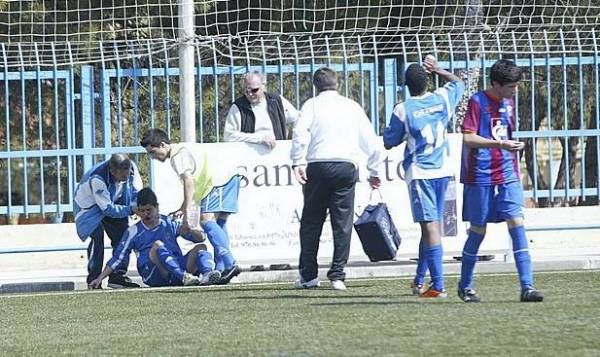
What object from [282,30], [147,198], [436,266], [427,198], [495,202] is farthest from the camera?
[282,30]

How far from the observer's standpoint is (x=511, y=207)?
1095 cm

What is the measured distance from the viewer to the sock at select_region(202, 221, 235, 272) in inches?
576

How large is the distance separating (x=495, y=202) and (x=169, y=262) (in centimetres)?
429

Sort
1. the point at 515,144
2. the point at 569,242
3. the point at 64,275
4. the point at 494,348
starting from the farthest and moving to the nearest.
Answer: the point at 569,242 < the point at 64,275 < the point at 515,144 < the point at 494,348

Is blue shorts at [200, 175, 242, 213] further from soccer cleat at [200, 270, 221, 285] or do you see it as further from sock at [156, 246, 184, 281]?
soccer cleat at [200, 270, 221, 285]

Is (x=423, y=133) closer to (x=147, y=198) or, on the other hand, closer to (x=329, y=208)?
(x=329, y=208)

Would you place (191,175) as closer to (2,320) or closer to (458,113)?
(2,320)

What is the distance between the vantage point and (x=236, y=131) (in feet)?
51.4

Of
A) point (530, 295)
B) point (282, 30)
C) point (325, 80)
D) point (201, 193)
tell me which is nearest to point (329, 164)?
point (325, 80)

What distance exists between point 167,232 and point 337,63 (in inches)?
160

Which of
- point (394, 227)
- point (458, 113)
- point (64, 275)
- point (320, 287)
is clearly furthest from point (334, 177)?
point (458, 113)

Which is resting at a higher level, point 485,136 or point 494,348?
point 485,136

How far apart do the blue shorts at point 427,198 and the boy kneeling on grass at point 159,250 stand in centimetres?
306

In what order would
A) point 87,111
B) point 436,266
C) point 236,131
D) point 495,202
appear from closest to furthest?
point 495,202 → point 436,266 → point 236,131 → point 87,111
